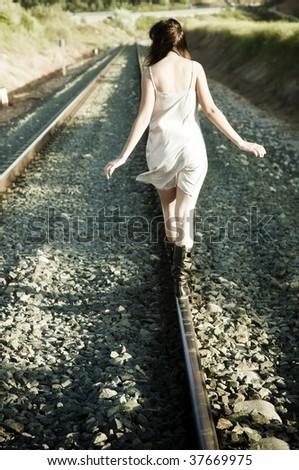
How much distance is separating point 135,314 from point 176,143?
136cm

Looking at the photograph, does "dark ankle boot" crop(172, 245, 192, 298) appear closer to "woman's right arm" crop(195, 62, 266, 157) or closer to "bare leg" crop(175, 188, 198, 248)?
"bare leg" crop(175, 188, 198, 248)

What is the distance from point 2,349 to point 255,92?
14.2 metres

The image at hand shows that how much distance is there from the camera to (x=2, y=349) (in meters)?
3.62

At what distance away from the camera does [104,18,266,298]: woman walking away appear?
3383mm

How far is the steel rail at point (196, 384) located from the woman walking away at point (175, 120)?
1.15ft

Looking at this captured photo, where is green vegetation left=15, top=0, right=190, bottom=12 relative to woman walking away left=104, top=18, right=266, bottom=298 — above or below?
below

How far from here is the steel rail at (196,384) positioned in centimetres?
256

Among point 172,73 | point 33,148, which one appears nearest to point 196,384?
point 172,73

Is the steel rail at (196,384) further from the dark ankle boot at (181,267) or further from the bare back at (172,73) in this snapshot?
the bare back at (172,73)

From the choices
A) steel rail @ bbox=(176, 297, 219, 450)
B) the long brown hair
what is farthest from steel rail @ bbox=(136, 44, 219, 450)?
the long brown hair

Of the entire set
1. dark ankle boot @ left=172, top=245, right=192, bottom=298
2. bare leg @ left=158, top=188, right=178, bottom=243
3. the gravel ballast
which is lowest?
the gravel ballast

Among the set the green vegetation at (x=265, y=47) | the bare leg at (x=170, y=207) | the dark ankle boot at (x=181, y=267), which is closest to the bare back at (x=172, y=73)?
the bare leg at (x=170, y=207)

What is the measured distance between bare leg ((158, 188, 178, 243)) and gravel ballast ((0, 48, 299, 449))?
1.66 ft
